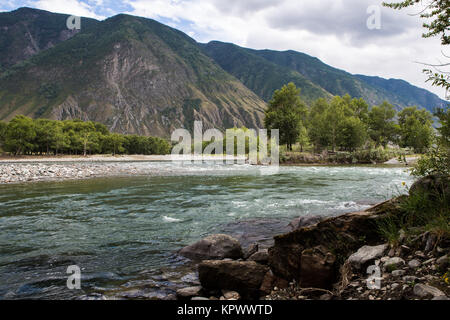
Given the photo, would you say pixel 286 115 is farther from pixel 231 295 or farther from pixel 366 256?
pixel 231 295

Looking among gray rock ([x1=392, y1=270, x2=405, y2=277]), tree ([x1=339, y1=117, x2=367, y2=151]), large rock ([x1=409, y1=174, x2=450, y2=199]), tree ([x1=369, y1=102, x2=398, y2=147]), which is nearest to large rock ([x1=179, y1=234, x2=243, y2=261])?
gray rock ([x1=392, y1=270, x2=405, y2=277])

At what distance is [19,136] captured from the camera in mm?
107750

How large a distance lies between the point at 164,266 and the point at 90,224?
6.87 meters

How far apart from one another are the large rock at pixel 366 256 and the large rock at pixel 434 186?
2353 mm

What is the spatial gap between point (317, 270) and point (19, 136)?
131 m

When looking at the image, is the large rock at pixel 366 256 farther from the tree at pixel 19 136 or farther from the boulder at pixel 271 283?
the tree at pixel 19 136

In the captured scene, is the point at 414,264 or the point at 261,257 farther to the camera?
the point at 261,257

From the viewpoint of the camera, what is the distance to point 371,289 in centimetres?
503

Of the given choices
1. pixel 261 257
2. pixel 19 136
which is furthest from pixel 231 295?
pixel 19 136

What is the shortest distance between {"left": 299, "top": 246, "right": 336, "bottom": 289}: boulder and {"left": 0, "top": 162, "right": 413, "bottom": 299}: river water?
126 inches

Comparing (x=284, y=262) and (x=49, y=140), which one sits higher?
(x=49, y=140)

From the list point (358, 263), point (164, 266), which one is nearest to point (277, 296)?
point (358, 263)

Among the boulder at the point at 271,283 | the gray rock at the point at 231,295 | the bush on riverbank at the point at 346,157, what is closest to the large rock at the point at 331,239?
the boulder at the point at 271,283
